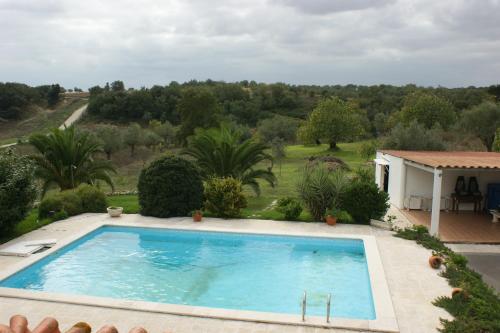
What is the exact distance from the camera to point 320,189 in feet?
48.4

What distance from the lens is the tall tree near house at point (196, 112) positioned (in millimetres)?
41375

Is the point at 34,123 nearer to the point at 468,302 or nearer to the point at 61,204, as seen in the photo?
the point at 61,204

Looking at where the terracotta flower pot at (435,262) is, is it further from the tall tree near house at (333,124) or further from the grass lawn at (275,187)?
the tall tree near house at (333,124)

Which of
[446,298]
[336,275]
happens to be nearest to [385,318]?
[446,298]

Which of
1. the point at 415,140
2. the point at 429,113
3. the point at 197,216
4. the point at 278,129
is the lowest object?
the point at 197,216

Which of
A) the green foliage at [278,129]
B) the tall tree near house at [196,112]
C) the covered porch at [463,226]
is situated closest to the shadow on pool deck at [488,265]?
the covered porch at [463,226]

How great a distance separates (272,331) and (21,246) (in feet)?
25.4

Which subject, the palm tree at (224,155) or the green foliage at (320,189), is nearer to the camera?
the green foliage at (320,189)

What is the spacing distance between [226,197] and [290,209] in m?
2.19

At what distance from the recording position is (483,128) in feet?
124

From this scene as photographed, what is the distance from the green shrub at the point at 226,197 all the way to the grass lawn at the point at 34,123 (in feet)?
115

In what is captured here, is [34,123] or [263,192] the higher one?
[34,123]

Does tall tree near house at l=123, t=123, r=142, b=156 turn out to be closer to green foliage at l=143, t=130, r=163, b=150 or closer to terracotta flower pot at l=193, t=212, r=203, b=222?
green foliage at l=143, t=130, r=163, b=150

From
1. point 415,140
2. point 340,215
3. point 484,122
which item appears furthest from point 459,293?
point 484,122
